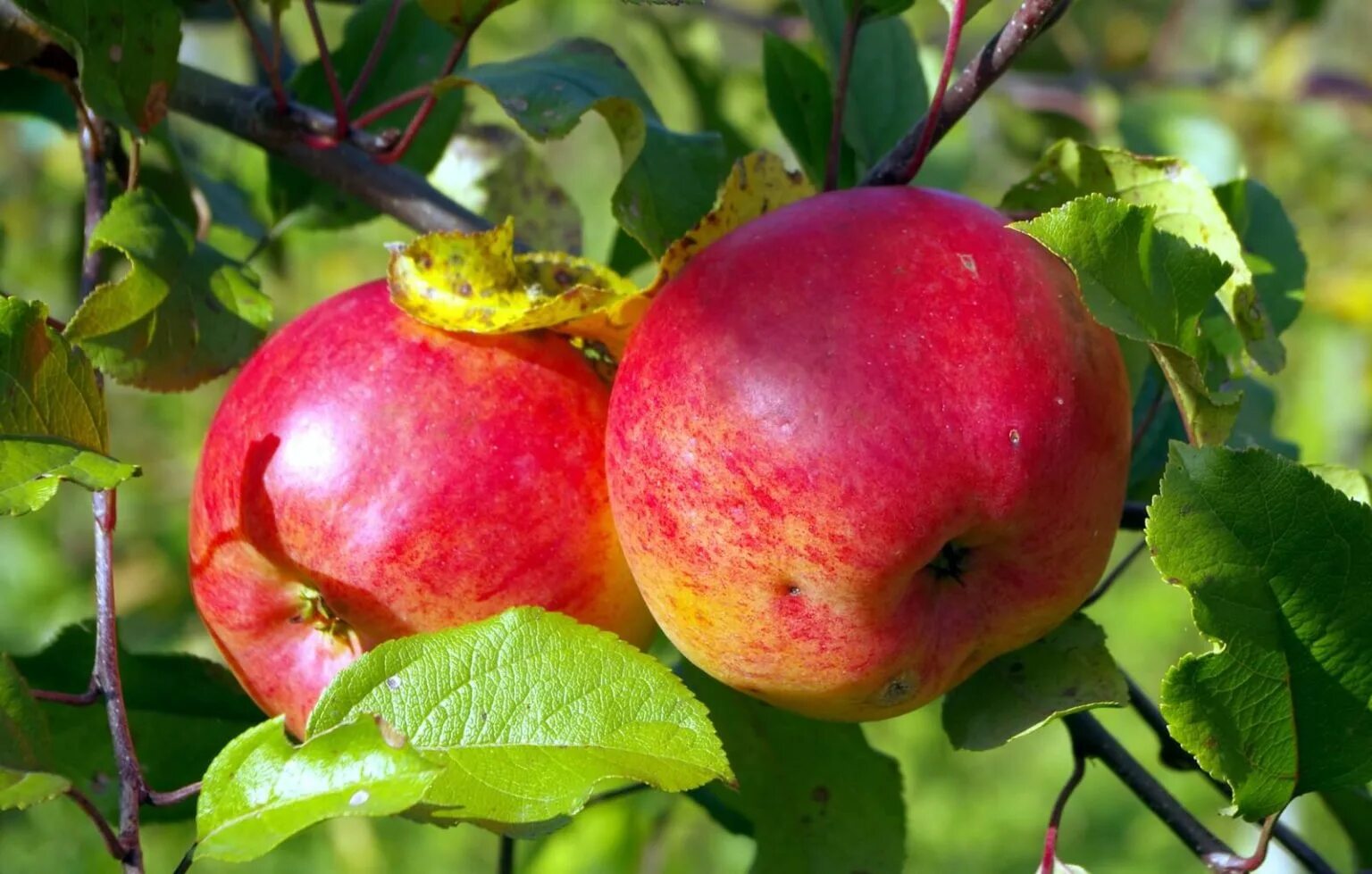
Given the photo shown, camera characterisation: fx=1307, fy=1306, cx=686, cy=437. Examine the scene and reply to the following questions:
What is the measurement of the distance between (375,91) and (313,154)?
20cm

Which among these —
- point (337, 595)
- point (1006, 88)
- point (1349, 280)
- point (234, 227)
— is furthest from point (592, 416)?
point (1349, 280)

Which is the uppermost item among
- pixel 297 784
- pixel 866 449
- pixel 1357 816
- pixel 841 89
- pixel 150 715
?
pixel 841 89

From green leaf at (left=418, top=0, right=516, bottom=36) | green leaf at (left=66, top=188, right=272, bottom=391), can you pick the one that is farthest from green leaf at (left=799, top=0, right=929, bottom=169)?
green leaf at (left=66, top=188, right=272, bottom=391)

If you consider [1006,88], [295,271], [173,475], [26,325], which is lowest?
[173,475]

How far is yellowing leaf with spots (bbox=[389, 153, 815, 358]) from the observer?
0.81 m

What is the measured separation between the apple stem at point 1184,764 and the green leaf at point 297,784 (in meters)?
0.53

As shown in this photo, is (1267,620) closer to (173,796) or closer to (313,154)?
(173,796)

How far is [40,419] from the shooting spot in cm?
71

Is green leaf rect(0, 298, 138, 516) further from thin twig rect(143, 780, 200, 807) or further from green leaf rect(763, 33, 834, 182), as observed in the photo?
green leaf rect(763, 33, 834, 182)

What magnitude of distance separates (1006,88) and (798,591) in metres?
1.52

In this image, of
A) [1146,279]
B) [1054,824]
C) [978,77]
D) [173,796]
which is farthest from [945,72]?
[173,796]

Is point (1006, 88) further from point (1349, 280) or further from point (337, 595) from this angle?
point (337, 595)

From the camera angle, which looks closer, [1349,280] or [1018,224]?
[1018,224]

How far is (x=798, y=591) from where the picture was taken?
28.0 inches
